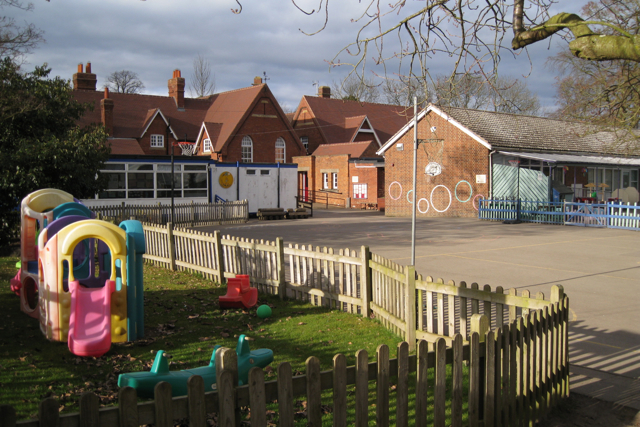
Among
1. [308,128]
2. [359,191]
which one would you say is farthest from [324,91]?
[359,191]

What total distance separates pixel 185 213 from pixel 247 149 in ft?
70.7

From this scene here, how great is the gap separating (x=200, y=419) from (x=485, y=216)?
28259mm

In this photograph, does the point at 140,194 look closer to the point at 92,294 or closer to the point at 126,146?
the point at 126,146

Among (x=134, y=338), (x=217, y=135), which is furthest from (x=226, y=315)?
(x=217, y=135)

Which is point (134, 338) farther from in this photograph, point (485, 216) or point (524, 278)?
point (485, 216)

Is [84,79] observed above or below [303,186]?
above

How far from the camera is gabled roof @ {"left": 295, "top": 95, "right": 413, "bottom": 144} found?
173 feet

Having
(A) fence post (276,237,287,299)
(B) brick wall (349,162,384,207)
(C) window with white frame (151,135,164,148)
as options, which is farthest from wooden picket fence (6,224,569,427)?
(C) window with white frame (151,135,164,148)

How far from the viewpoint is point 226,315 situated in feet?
28.1

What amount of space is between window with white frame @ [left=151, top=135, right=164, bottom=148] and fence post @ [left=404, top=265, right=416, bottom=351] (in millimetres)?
41917

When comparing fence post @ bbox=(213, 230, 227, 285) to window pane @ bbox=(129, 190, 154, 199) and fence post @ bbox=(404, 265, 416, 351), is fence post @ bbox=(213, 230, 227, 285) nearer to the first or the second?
fence post @ bbox=(404, 265, 416, 351)

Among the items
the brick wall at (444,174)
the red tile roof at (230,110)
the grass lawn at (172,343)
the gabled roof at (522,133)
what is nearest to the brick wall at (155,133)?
the red tile roof at (230,110)

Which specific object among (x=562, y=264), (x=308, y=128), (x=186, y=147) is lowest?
(x=562, y=264)

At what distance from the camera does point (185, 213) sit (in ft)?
85.6
